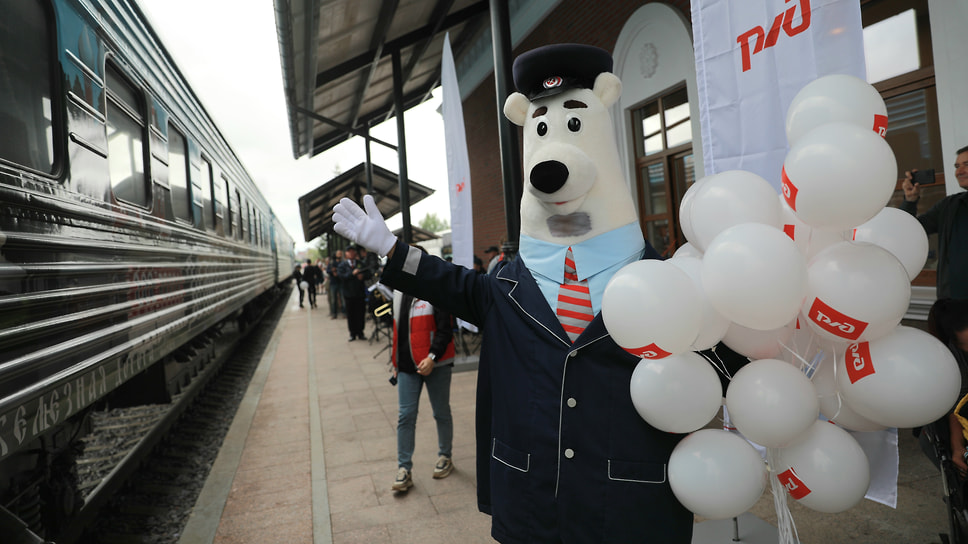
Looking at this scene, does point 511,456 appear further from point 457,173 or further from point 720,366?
point 457,173

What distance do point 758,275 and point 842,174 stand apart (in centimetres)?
30

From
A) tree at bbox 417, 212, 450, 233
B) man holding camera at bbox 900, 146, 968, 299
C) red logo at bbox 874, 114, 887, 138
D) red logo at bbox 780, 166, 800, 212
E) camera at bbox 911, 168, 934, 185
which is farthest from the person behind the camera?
tree at bbox 417, 212, 450, 233

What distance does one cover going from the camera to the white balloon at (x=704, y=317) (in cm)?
151

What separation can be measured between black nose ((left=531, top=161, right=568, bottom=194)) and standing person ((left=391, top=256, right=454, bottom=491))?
2077mm

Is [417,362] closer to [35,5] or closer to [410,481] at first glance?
[410,481]

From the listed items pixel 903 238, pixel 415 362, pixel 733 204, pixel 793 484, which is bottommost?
pixel 793 484

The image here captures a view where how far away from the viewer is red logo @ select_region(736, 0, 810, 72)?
2.10 metres

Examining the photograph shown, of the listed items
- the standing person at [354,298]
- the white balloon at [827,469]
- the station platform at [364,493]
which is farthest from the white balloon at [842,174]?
the standing person at [354,298]

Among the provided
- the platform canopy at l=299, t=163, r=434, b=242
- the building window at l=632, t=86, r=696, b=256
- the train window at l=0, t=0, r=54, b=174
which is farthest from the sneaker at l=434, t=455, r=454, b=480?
the platform canopy at l=299, t=163, r=434, b=242

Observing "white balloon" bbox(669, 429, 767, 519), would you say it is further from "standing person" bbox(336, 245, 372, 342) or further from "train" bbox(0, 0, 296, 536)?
"standing person" bbox(336, 245, 372, 342)

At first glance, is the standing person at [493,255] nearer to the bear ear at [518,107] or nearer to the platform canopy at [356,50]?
the platform canopy at [356,50]

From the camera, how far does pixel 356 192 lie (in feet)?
53.2

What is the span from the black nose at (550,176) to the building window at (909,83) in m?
3.52

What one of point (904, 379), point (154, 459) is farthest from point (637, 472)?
point (154, 459)
